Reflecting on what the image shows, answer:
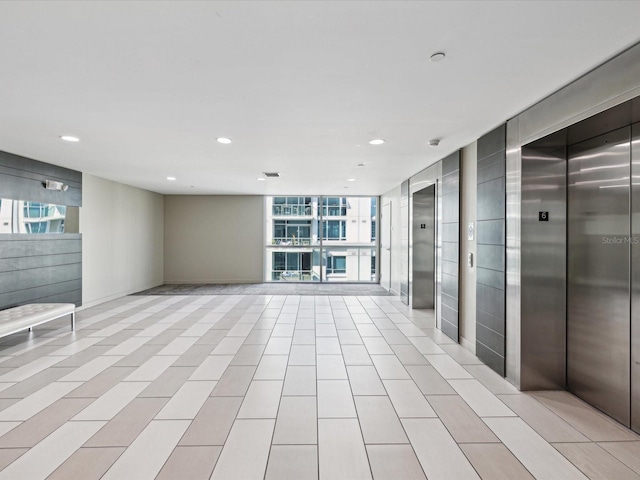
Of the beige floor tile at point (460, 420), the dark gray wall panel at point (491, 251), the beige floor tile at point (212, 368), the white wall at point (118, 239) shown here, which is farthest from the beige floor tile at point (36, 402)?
the dark gray wall panel at point (491, 251)

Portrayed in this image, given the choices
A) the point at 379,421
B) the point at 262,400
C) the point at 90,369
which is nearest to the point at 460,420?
the point at 379,421

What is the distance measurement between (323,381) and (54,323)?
4.85 metres

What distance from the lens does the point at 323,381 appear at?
3230 mm

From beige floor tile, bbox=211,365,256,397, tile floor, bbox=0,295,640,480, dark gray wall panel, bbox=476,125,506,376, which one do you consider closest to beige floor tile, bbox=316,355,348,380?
tile floor, bbox=0,295,640,480

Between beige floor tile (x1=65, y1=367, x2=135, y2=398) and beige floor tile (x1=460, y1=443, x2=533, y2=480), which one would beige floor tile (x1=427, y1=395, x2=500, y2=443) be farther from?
beige floor tile (x1=65, y1=367, x2=135, y2=398)

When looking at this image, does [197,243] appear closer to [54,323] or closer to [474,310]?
[54,323]

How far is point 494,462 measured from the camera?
2082 mm

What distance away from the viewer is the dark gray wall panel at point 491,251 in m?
3.37

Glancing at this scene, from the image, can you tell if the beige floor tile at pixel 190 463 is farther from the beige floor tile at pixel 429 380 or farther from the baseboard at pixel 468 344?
the baseboard at pixel 468 344

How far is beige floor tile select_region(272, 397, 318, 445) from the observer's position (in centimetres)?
230

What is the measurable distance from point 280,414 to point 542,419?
211 cm

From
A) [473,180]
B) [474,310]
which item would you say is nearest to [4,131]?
[473,180]

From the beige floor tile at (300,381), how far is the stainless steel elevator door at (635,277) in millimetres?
2492

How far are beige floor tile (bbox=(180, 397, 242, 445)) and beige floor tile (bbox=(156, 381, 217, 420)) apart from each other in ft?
0.24
